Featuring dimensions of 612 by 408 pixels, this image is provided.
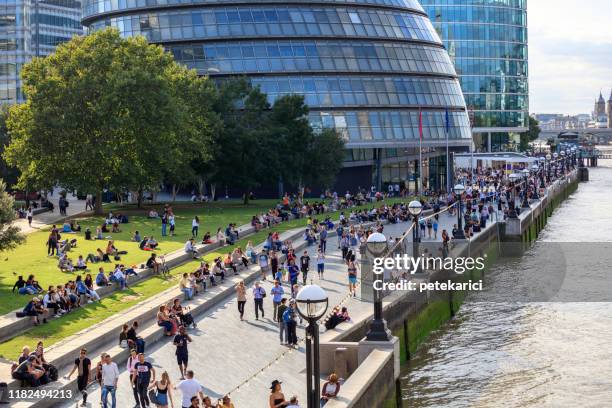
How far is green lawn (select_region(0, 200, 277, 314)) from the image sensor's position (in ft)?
127

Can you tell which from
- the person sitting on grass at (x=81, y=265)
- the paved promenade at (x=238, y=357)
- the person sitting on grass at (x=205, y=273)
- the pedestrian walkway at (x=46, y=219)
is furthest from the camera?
the pedestrian walkway at (x=46, y=219)

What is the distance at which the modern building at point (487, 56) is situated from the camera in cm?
16338

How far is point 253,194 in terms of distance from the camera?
83875mm

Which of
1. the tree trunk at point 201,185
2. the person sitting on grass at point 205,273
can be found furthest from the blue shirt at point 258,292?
the tree trunk at point 201,185

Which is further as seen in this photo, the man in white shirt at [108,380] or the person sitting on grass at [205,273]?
the person sitting on grass at [205,273]

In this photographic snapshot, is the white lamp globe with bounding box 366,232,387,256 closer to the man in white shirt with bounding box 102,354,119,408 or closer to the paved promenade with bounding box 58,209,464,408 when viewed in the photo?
the paved promenade with bounding box 58,209,464,408

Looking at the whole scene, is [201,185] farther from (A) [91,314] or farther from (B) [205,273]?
(A) [91,314]

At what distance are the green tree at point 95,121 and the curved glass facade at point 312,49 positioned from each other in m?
22.3

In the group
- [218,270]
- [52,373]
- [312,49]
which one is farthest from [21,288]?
[312,49]

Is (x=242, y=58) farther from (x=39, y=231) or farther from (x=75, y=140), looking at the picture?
(x=39, y=231)

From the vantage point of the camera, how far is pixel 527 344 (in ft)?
118

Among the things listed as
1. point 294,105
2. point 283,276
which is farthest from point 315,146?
point 283,276

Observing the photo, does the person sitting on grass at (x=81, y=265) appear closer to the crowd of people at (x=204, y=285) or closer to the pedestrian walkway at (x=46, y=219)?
the crowd of people at (x=204, y=285)

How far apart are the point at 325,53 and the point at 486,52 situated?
8654 centimetres
